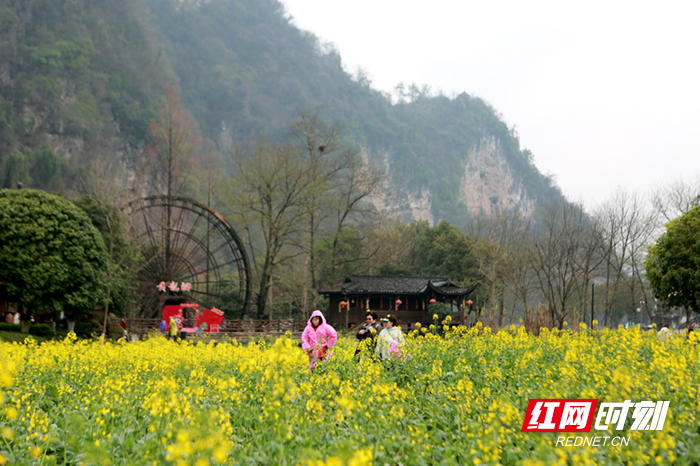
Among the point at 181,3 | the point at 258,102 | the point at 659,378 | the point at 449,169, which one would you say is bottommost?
the point at 659,378

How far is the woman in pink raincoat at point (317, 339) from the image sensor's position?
21.4 feet

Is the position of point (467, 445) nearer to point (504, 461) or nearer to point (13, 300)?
point (504, 461)

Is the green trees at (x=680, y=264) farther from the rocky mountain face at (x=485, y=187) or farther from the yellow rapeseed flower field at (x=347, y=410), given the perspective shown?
the rocky mountain face at (x=485, y=187)

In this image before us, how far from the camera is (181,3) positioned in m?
105

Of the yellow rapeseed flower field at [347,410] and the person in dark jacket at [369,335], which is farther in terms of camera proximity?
the person in dark jacket at [369,335]

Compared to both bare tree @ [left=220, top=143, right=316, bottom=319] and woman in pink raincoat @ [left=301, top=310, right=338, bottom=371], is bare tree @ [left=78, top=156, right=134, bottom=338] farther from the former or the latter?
woman in pink raincoat @ [left=301, top=310, right=338, bottom=371]

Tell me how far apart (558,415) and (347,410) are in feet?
5.98

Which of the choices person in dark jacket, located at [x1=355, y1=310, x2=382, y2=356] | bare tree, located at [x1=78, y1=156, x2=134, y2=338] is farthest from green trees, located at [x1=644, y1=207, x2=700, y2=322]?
bare tree, located at [x1=78, y1=156, x2=134, y2=338]

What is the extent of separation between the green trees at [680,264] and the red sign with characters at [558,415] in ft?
40.7

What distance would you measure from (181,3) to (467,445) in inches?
4790

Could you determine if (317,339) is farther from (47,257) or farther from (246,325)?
(246,325)

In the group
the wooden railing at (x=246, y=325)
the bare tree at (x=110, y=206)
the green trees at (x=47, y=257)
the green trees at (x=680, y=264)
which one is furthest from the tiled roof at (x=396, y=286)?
the green trees at (x=47, y=257)

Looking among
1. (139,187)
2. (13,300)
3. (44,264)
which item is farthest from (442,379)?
(139,187)

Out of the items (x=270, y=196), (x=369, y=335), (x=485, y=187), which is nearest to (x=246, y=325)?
(x=270, y=196)
